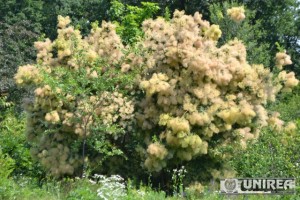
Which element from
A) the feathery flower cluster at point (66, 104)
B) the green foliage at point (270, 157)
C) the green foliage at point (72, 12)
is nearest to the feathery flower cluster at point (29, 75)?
the feathery flower cluster at point (66, 104)

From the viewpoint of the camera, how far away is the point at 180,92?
9.59m

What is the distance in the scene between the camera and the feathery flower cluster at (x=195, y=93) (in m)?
9.35

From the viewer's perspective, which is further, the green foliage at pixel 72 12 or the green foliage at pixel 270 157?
the green foliage at pixel 72 12

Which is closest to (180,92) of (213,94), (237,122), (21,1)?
(213,94)

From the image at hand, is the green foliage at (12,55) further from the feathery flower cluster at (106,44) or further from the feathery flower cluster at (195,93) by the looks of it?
the feathery flower cluster at (195,93)

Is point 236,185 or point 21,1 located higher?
point 21,1

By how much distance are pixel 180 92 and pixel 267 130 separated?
5.98ft

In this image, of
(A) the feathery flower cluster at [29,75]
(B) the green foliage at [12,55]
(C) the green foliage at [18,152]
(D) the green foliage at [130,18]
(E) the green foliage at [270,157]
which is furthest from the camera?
(B) the green foliage at [12,55]

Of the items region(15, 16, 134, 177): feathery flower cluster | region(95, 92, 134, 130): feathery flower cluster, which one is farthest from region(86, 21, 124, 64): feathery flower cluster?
region(95, 92, 134, 130): feathery flower cluster

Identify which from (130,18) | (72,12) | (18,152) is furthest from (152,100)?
(72,12)

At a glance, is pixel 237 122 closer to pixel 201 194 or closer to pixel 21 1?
pixel 201 194

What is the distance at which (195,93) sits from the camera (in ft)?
31.1

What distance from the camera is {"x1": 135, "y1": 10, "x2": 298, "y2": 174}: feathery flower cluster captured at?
9.35 meters

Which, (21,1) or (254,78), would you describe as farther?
(21,1)
